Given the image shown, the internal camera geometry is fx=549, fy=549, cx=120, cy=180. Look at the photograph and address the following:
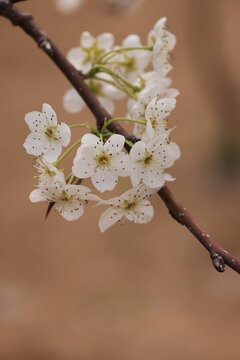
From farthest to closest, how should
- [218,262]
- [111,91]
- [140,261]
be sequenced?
[140,261], [111,91], [218,262]

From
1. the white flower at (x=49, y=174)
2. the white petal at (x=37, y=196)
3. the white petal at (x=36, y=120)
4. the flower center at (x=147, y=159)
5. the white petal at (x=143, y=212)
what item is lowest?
the white petal at (x=143, y=212)

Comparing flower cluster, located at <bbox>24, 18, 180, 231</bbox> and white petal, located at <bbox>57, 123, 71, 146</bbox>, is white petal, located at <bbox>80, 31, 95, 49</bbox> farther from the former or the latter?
white petal, located at <bbox>57, 123, 71, 146</bbox>

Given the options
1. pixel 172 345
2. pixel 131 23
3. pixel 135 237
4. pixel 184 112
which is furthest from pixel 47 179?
pixel 131 23

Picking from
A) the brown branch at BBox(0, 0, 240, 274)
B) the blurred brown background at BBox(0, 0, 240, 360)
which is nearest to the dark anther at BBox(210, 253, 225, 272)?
the brown branch at BBox(0, 0, 240, 274)

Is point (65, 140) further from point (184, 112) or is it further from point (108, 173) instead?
point (184, 112)

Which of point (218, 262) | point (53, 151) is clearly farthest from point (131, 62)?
point (218, 262)

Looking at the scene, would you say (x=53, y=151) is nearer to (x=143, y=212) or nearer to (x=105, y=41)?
(x=143, y=212)

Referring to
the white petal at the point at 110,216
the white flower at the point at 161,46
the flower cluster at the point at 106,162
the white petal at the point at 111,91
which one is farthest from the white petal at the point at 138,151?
the white petal at the point at 111,91

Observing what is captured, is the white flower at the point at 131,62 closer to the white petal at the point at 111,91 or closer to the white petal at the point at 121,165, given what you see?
the white petal at the point at 111,91
